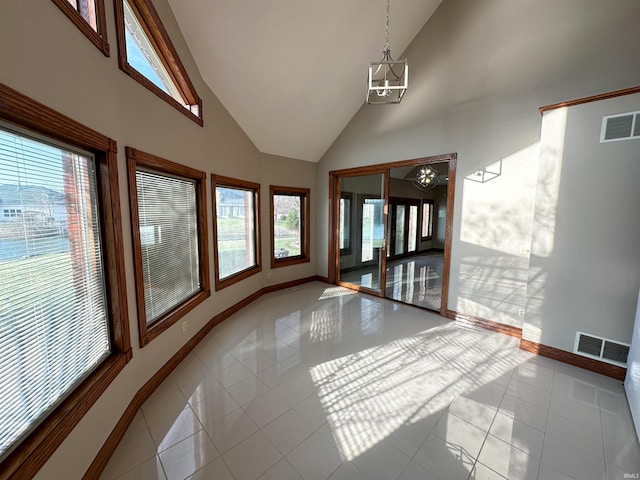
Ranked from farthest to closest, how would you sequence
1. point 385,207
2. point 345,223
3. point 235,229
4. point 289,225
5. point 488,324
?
point 345,223
point 289,225
point 385,207
point 235,229
point 488,324

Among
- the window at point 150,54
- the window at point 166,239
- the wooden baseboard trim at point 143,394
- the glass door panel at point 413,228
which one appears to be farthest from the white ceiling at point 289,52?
the glass door panel at point 413,228

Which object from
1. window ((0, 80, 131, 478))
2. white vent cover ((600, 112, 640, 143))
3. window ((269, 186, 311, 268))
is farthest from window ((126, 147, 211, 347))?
white vent cover ((600, 112, 640, 143))

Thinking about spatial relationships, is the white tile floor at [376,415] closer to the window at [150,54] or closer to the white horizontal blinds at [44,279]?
the white horizontal blinds at [44,279]

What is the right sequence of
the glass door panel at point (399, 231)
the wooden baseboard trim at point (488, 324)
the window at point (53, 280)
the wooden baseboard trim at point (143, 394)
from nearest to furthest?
the window at point (53, 280)
the wooden baseboard trim at point (143, 394)
the wooden baseboard trim at point (488, 324)
the glass door panel at point (399, 231)

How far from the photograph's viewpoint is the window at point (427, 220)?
8555mm

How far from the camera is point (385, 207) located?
442 cm

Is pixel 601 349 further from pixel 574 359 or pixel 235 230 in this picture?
pixel 235 230

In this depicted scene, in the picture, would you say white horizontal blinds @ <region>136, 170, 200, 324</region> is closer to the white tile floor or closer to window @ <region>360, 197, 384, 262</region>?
the white tile floor

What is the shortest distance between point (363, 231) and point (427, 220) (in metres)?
4.88

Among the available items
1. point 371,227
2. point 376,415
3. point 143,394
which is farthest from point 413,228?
point 143,394

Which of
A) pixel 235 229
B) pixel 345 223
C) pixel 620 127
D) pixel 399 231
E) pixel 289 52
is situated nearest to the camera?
pixel 620 127

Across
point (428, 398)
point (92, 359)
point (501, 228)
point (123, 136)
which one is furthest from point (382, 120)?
point (92, 359)

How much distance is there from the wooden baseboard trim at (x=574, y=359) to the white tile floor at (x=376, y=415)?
84 mm

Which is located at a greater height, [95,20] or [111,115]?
[95,20]
